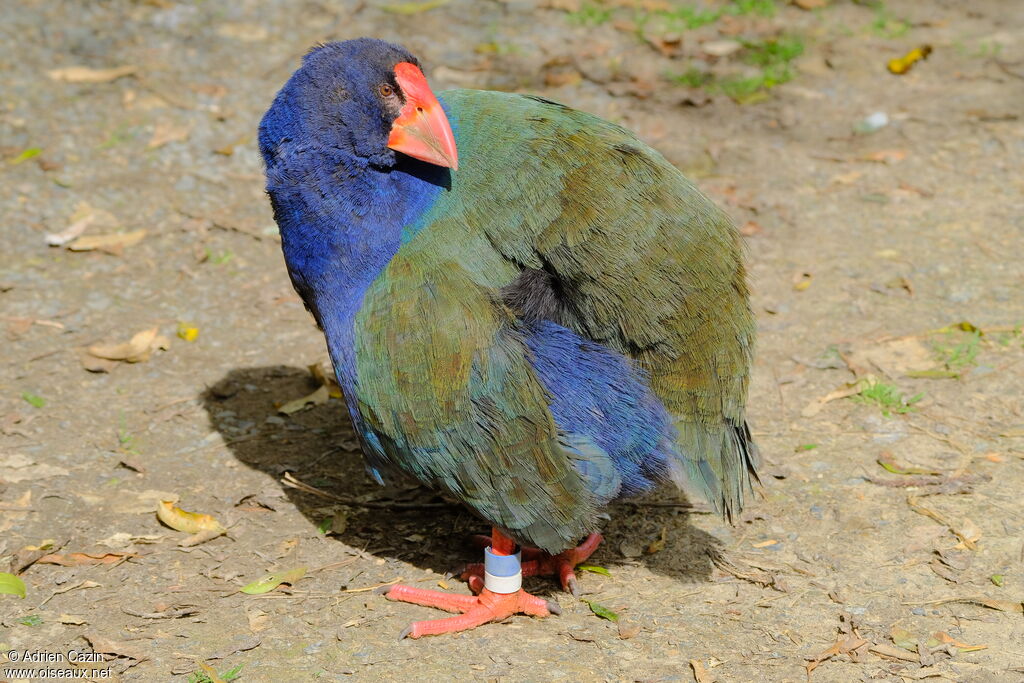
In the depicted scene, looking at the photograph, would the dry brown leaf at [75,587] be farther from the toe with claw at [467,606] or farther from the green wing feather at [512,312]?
the green wing feather at [512,312]

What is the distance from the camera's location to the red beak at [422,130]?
3.27 meters

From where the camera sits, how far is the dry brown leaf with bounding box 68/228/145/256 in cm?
551

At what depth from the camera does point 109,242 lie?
5559 mm

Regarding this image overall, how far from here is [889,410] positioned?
14.4ft

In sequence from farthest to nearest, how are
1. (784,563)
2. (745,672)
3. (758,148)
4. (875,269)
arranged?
(758,148)
(875,269)
(784,563)
(745,672)

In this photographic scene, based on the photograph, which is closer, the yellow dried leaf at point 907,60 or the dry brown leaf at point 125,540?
the dry brown leaf at point 125,540

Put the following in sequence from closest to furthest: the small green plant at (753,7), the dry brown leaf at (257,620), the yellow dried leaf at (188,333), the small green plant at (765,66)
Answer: the dry brown leaf at (257,620), the yellow dried leaf at (188,333), the small green plant at (765,66), the small green plant at (753,7)

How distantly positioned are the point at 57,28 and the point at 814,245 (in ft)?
16.7

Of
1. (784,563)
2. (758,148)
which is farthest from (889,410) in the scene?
(758,148)

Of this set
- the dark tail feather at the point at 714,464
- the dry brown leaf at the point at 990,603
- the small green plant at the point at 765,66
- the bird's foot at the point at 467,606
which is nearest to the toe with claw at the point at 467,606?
the bird's foot at the point at 467,606

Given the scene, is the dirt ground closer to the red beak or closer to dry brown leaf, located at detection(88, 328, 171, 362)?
dry brown leaf, located at detection(88, 328, 171, 362)

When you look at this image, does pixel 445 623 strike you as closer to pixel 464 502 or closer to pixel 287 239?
pixel 464 502

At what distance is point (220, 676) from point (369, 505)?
1030mm

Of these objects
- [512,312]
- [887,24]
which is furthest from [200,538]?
[887,24]
